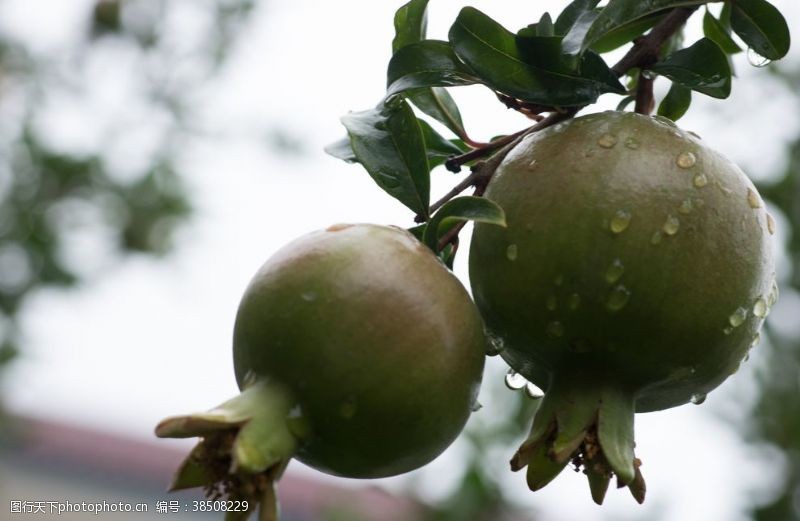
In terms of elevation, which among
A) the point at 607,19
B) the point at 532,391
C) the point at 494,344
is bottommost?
the point at 532,391

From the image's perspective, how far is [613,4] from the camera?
3.64ft

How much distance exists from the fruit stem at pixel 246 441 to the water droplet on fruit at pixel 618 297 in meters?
0.35

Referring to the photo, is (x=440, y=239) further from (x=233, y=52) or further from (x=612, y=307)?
(x=233, y=52)

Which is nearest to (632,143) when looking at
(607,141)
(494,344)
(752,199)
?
(607,141)

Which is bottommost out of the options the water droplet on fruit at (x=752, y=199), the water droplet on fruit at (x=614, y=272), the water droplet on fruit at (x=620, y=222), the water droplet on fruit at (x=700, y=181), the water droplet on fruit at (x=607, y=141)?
the water droplet on fruit at (x=614, y=272)

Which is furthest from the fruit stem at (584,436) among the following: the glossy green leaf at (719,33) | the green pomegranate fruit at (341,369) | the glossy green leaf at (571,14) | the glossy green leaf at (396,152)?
the glossy green leaf at (719,33)

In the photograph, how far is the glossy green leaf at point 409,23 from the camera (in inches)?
50.0

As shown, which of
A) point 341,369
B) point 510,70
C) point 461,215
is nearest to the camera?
point 341,369

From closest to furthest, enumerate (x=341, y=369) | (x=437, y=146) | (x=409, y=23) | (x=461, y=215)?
(x=341, y=369) → (x=461, y=215) → (x=409, y=23) → (x=437, y=146)

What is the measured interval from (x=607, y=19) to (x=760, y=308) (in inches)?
14.9

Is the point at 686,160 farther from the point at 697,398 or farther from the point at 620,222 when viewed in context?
the point at 697,398

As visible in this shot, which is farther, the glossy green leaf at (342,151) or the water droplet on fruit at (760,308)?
the glossy green leaf at (342,151)

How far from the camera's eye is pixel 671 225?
3.17 feet

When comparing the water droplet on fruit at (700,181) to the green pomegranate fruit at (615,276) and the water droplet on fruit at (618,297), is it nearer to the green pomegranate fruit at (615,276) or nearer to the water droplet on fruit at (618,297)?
the green pomegranate fruit at (615,276)
